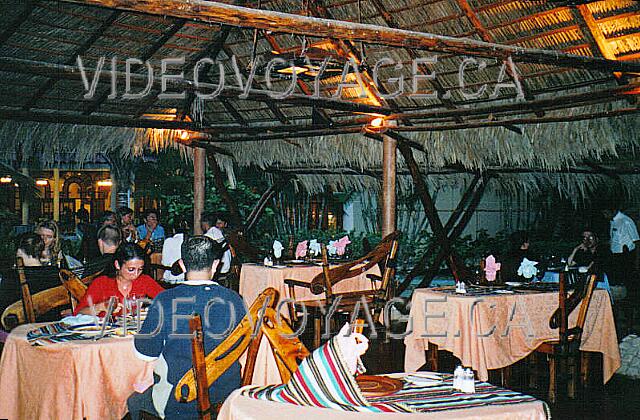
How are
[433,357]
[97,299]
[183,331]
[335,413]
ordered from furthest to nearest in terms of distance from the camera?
1. [433,357]
2. [97,299]
3. [183,331]
4. [335,413]

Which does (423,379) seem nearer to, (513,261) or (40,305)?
(40,305)

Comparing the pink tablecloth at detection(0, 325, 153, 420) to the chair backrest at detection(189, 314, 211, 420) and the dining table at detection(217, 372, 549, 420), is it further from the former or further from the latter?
the dining table at detection(217, 372, 549, 420)

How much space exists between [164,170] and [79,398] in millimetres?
10750

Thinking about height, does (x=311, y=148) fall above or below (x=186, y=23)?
below

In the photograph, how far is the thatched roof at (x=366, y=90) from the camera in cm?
704

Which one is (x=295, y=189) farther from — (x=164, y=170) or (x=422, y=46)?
(x=422, y=46)

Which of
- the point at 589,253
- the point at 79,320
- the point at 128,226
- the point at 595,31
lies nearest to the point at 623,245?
the point at 589,253

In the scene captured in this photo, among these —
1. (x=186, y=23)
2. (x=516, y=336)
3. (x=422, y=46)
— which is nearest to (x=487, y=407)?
(x=422, y=46)

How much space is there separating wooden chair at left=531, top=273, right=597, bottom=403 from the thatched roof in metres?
1.69

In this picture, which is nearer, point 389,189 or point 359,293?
point 359,293

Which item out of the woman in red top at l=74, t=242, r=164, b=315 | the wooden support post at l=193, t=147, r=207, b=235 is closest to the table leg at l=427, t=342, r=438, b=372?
the woman in red top at l=74, t=242, r=164, b=315

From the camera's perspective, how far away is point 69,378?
349 centimetres

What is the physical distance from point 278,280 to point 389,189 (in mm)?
1967

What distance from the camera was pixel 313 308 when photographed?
25.3 feet
